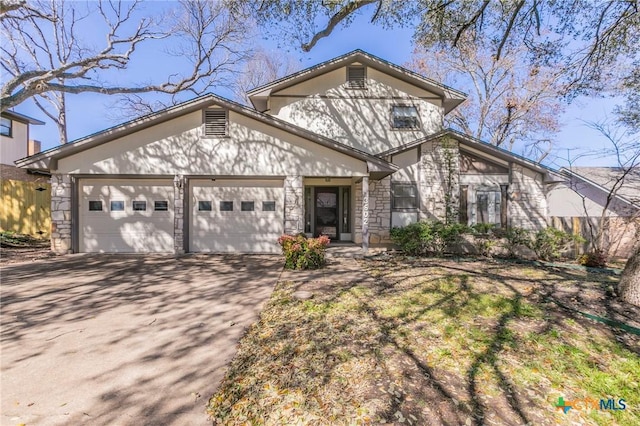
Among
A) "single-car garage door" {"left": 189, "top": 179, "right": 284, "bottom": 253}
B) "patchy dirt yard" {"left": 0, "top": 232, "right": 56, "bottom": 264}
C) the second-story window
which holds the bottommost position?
"patchy dirt yard" {"left": 0, "top": 232, "right": 56, "bottom": 264}

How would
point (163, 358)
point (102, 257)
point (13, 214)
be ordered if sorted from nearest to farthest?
1. point (163, 358)
2. point (102, 257)
3. point (13, 214)

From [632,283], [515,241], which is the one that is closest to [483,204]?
[515,241]

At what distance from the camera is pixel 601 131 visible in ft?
36.2

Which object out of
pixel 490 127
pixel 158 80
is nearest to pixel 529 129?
pixel 490 127

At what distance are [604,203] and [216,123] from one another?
19.6 meters

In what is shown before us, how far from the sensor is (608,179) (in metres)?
15.6

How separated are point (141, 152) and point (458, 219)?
11590 mm

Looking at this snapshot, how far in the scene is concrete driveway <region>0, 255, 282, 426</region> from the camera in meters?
2.71

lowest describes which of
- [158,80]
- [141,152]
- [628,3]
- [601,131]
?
[141,152]

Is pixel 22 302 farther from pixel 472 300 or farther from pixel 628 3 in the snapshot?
pixel 628 3

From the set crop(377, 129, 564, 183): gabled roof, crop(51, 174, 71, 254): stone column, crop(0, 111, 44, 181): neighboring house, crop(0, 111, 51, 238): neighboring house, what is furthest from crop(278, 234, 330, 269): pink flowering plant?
crop(0, 111, 44, 181): neighboring house

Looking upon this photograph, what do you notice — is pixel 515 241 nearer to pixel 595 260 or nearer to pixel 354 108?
pixel 595 260

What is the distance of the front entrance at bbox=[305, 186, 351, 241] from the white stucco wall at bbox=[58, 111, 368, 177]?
8.34ft

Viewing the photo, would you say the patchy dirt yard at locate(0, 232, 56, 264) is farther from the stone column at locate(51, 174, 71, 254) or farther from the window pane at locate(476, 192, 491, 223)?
the window pane at locate(476, 192, 491, 223)
